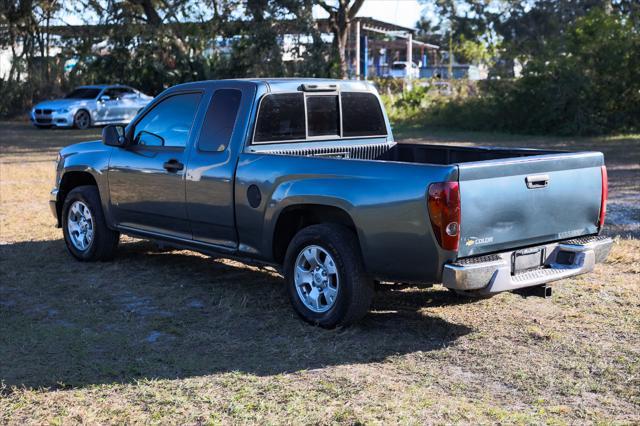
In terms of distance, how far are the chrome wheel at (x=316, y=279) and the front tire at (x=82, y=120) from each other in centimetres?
2358

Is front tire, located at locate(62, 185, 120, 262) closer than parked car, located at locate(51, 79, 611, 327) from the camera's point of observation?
No

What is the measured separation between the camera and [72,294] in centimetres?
725

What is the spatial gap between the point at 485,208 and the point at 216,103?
268cm

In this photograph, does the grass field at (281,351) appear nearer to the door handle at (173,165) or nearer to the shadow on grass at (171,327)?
the shadow on grass at (171,327)

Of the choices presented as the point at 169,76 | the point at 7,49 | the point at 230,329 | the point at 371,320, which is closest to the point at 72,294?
the point at 230,329

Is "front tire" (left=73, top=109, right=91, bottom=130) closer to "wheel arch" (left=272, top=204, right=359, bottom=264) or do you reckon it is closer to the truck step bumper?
"wheel arch" (left=272, top=204, right=359, bottom=264)

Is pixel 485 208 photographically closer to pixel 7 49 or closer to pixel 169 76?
pixel 169 76

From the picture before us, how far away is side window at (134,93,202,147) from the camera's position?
743 cm

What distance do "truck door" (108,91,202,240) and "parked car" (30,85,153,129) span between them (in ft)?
69.6

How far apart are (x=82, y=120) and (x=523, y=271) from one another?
24820mm

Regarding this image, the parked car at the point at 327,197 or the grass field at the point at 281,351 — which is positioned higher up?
the parked car at the point at 327,197

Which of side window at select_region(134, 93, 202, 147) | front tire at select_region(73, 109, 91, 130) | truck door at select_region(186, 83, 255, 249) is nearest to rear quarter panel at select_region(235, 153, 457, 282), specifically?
truck door at select_region(186, 83, 255, 249)

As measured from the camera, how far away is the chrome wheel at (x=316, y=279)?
6.14 metres

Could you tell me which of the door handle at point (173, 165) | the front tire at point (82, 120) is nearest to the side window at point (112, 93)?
the front tire at point (82, 120)
